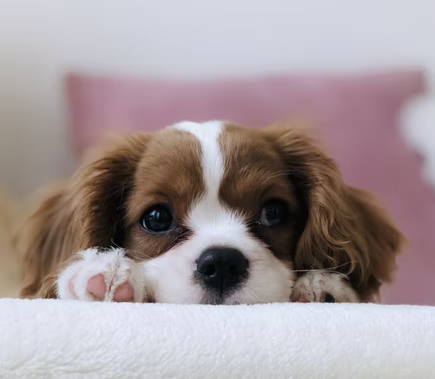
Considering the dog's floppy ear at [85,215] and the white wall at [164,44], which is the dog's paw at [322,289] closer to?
the dog's floppy ear at [85,215]

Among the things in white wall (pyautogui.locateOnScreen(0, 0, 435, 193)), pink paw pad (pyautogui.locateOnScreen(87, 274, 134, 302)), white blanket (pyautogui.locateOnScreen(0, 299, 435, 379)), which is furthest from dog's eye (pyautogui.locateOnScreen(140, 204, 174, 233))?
white wall (pyautogui.locateOnScreen(0, 0, 435, 193))

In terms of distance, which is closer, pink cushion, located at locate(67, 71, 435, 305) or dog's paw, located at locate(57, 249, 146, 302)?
dog's paw, located at locate(57, 249, 146, 302)

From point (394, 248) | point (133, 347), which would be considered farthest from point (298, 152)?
point (133, 347)

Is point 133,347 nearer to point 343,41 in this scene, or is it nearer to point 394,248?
point 394,248

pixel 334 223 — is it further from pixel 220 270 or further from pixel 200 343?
pixel 200 343

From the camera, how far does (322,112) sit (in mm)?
2434

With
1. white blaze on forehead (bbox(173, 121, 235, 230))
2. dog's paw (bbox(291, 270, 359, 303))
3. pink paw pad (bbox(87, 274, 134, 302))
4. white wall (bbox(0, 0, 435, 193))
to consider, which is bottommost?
dog's paw (bbox(291, 270, 359, 303))

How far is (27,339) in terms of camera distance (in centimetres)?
83

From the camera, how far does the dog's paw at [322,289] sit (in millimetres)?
1322

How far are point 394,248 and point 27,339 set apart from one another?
1.00 m

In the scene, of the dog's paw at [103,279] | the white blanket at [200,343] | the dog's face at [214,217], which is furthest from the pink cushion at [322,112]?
the white blanket at [200,343]

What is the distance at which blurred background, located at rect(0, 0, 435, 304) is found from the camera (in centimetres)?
242

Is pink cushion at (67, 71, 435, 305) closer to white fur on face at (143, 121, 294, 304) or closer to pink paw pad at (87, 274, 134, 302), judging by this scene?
white fur on face at (143, 121, 294, 304)

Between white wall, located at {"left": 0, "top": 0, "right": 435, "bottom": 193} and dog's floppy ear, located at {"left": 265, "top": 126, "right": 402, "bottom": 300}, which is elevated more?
white wall, located at {"left": 0, "top": 0, "right": 435, "bottom": 193}
